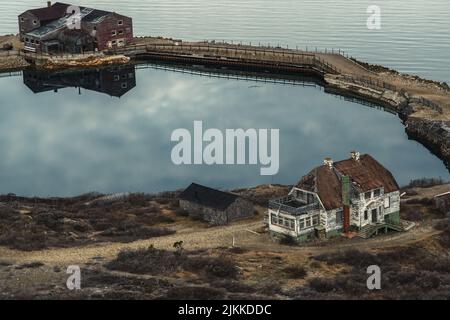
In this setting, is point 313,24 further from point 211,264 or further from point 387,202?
point 211,264

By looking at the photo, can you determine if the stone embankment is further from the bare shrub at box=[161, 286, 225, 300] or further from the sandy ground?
the bare shrub at box=[161, 286, 225, 300]

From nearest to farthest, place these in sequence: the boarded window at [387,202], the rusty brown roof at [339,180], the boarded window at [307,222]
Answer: the boarded window at [307,222]
the rusty brown roof at [339,180]
the boarded window at [387,202]

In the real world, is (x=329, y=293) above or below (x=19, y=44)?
below

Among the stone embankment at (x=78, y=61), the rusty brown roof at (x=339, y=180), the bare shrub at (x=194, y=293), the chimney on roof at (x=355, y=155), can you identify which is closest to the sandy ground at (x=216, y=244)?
the rusty brown roof at (x=339, y=180)
